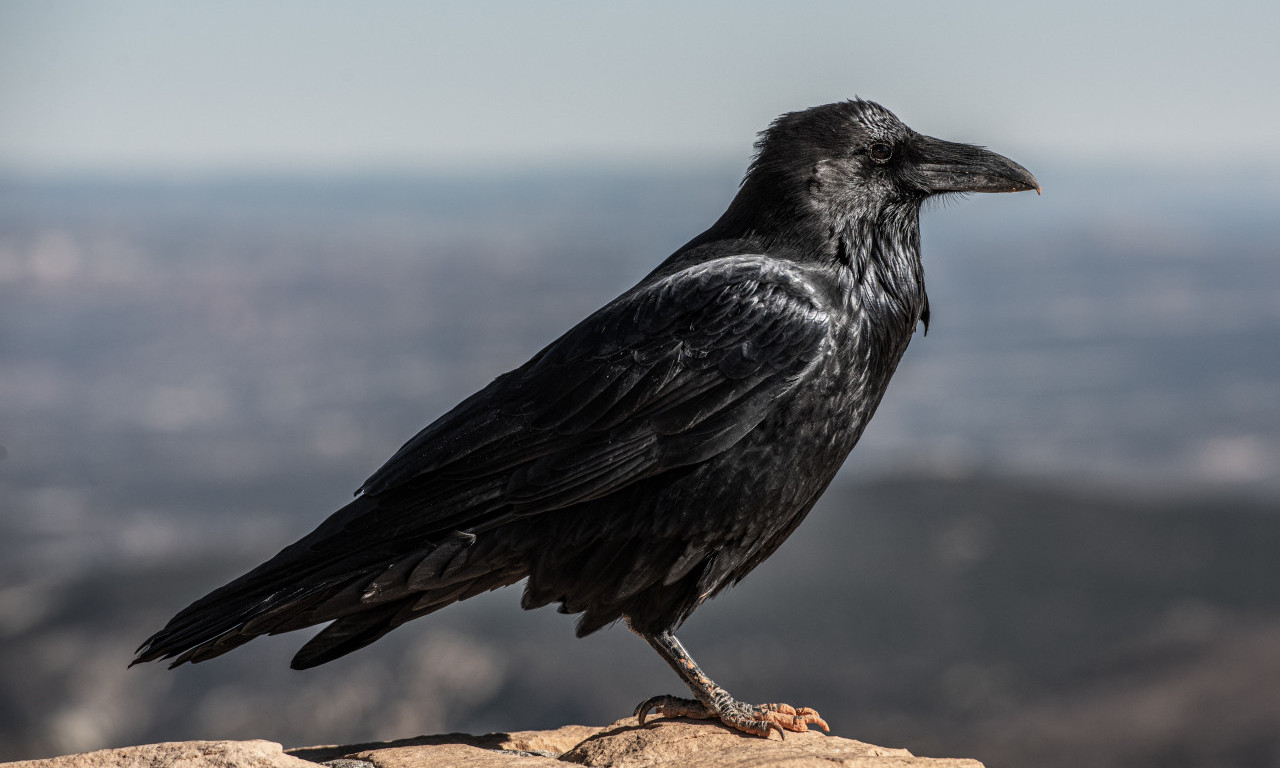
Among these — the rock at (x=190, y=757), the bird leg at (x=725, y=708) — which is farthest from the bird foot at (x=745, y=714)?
the rock at (x=190, y=757)

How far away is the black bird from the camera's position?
18.3 ft

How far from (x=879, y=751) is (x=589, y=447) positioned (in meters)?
1.96

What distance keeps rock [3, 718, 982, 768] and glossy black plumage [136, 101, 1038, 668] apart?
52cm

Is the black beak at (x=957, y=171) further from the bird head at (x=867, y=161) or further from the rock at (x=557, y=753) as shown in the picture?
the rock at (x=557, y=753)

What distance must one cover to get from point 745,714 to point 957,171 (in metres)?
2.98

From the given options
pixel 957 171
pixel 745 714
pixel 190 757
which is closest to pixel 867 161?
pixel 957 171

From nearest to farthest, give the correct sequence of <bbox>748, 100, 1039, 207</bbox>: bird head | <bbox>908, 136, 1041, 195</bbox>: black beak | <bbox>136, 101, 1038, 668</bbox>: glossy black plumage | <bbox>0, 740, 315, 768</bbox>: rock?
<bbox>0, 740, 315, 768</bbox>: rock, <bbox>136, 101, 1038, 668</bbox>: glossy black plumage, <bbox>748, 100, 1039, 207</bbox>: bird head, <bbox>908, 136, 1041, 195</bbox>: black beak

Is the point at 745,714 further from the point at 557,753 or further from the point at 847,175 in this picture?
the point at 847,175

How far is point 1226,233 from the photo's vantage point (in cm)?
16688

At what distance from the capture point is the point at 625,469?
5.56 m

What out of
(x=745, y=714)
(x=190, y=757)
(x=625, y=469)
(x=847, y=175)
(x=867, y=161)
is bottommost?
(x=190, y=757)

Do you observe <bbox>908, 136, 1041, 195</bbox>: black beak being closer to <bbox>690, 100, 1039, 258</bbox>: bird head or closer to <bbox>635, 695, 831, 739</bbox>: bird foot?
<bbox>690, 100, 1039, 258</bbox>: bird head

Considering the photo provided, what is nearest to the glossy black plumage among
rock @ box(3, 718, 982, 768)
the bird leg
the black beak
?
the bird leg

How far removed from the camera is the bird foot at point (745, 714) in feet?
19.6
